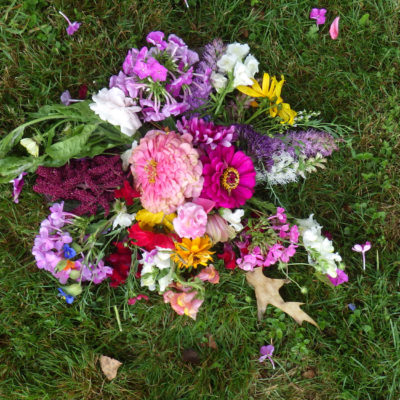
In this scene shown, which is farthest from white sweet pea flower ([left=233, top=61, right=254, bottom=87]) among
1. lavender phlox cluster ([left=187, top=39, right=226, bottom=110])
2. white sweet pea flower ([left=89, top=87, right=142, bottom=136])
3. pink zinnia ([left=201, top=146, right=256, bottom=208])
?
white sweet pea flower ([left=89, top=87, right=142, bottom=136])

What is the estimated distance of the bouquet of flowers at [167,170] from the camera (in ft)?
4.92

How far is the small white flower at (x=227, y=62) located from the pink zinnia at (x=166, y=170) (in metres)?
0.39

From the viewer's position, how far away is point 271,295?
1.94 meters

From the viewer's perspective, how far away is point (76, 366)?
1933mm

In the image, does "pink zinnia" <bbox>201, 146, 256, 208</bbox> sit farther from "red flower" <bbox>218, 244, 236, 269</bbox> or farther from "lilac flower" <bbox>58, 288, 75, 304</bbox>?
Result: "lilac flower" <bbox>58, 288, 75, 304</bbox>

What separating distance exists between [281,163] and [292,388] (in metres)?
1.06

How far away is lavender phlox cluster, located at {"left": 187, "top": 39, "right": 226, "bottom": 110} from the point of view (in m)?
1.69

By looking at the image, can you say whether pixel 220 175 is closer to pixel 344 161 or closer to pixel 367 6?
pixel 344 161

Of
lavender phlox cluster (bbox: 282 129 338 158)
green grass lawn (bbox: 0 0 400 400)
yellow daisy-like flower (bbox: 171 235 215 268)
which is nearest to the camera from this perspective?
yellow daisy-like flower (bbox: 171 235 215 268)

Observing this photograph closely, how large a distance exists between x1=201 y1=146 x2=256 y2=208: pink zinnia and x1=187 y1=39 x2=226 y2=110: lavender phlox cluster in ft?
0.82

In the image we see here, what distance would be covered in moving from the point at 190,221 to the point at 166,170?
19 centimetres

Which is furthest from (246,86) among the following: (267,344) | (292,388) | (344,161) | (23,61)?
(292,388)

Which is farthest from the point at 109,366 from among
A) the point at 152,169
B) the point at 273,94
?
the point at 273,94

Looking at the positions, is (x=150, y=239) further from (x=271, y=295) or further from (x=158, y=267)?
(x=271, y=295)
